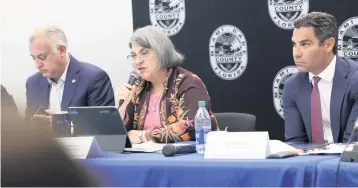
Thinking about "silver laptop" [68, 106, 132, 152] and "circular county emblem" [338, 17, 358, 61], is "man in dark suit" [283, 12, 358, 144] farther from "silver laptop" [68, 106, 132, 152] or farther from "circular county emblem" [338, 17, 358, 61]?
"silver laptop" [68, 106, 132, 152]

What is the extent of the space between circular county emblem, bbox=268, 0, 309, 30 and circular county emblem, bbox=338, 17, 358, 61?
0.90ft

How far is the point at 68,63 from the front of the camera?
12.0ft

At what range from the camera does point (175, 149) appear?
2.25m

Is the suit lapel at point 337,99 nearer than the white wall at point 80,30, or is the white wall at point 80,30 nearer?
the suit lapel at point 337,99

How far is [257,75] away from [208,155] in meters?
1.99

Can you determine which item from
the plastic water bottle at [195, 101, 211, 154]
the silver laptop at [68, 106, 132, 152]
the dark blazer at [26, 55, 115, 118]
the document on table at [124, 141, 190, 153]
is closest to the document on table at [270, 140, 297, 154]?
the plastic water bottle at [195, 101, 211, 154]

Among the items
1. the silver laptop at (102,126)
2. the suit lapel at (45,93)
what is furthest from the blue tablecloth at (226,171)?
the suit lapel at (45,93)

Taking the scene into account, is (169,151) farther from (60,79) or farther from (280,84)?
(280,84)

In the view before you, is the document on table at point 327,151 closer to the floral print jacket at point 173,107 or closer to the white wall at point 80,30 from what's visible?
the floral print jacket at point 173,107

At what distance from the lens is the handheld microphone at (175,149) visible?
7.30ft

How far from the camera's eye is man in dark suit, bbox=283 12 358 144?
113 inches

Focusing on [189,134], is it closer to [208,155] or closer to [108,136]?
[108,136]

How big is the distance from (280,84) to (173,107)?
1.18m

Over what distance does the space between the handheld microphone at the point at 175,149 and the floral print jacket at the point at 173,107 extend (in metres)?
0.47
